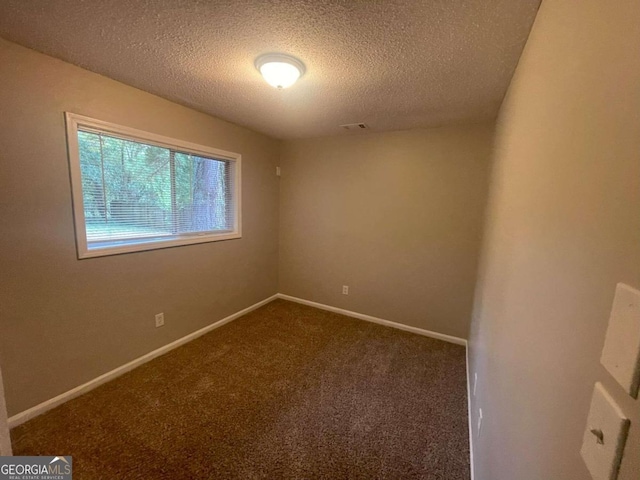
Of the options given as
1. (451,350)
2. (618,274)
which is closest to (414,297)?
(451,350)

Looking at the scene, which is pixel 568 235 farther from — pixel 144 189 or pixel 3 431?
pixel 144 189

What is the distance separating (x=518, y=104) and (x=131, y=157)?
263cm

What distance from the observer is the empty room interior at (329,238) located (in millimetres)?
529

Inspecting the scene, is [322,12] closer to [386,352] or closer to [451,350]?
[386,352]

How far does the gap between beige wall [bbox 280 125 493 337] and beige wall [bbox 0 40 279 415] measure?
1409 mm

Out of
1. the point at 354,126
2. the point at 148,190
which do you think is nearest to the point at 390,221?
the point at 354,126

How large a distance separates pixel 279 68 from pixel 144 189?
1.54 m

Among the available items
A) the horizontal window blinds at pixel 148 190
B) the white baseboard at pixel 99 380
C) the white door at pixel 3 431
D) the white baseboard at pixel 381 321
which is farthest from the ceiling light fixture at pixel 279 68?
the white baseboard at pixel 381 321

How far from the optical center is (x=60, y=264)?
1776 millimetres

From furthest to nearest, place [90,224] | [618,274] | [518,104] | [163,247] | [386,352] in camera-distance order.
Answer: [386,352] < [163,247] < [90,224] < [518,104] < [618,274]

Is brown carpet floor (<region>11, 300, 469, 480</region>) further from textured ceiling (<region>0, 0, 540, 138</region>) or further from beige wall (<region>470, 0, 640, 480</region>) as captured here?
textured ceiling (<region>0, 0, 540, 138</region>)

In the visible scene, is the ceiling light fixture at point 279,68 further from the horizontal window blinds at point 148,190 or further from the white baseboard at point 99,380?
the white baseboard at point 99,380

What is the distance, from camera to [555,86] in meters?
0.76

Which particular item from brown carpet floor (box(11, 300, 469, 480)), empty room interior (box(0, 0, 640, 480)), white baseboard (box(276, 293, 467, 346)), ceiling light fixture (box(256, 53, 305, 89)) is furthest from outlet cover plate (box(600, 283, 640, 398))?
white baseboard (box(276, 293, 467, 346))
